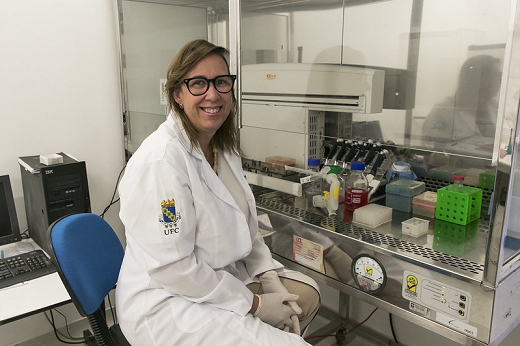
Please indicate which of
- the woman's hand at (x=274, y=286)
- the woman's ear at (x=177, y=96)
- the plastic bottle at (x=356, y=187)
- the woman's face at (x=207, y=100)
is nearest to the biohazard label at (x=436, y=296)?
the woman's hand at (x=274, y=286)

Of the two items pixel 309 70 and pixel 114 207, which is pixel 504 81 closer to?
pixel 309 70

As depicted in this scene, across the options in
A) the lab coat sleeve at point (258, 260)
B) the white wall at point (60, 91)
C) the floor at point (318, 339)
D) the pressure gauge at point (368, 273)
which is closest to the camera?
the pressure gauge at point (368, 273)

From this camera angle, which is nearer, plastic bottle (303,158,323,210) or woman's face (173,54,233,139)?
woman's face (173,54,233,139)

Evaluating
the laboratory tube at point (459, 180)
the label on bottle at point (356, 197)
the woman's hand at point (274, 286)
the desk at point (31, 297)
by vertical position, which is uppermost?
the laboratory tube at point (459, 180)

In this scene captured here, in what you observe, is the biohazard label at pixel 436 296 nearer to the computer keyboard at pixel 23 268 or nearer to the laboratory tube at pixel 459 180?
the laboratory tube at pixel 459 180

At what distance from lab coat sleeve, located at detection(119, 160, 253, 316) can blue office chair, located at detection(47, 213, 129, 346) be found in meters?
0.23

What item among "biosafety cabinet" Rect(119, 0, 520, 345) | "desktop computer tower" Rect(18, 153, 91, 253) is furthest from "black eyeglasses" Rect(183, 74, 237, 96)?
"desktop computer tower" Rect(18, 153, 91, 253)

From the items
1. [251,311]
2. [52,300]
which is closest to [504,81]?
[251,311]

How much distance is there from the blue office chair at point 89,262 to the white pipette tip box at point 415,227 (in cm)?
104

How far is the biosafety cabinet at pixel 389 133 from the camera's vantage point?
116 cm

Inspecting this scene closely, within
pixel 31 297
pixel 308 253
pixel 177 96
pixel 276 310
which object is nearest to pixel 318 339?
pixel 308 253

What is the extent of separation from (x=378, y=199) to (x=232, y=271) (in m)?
0.73

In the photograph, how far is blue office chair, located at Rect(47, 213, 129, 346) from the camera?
3.96ft

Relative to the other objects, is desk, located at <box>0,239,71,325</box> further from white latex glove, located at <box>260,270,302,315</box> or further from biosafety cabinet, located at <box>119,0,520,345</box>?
biosafety cabinet, located at <box>119,0,520,345</box>
